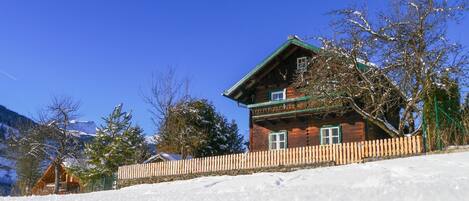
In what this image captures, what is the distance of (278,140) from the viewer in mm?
31641

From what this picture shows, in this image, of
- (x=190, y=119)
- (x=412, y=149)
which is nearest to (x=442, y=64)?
(x=412, y=149)

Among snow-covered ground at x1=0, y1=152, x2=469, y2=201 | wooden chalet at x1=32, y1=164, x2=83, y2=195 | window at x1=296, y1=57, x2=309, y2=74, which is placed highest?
window at x1=296, y1=57, x2=309, y2=74

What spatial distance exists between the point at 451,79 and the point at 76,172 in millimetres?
30806

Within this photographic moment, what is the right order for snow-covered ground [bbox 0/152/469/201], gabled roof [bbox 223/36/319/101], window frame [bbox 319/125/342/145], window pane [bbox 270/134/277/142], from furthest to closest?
window pane [bbox 270/134/277/142]
gabled roof [bbox 223/36/319/101]
window frame [bbox 319/125/342/145]
snow-covered ground [bbox 0/152/469/201]

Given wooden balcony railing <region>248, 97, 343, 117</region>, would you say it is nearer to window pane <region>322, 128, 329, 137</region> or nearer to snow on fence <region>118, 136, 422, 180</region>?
window pane <region>322, 128, 329, 137</region>

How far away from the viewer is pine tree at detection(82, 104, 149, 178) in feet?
137

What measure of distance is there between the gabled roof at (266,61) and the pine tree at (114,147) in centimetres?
1357

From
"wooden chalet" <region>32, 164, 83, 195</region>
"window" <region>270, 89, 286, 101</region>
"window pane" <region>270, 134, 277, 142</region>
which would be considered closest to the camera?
"window pane" <region>270, 134, 277, 142</region>

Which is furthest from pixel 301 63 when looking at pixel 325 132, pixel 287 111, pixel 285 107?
pixel 325 132

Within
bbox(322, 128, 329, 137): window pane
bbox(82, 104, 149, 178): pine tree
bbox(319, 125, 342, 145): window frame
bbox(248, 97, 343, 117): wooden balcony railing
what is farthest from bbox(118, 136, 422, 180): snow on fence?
bbox(82, 104, 149, 178): pine tree

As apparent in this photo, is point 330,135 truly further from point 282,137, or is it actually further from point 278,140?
point 278,140

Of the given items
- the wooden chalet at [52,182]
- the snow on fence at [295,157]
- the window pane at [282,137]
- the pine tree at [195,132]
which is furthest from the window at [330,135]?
the wooden chalet at [52,182]

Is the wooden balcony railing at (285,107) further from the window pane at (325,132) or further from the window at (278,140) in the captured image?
the window pane at (325,132)

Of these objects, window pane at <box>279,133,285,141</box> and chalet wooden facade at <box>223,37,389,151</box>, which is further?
window pane at <box>279,133,285,141</box>
